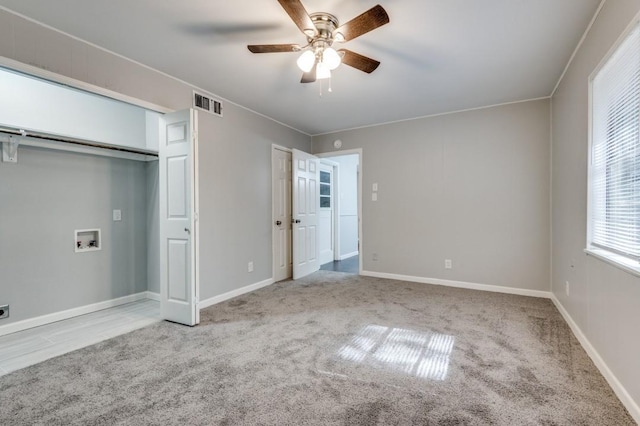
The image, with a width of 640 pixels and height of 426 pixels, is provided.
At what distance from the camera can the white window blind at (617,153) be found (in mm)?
1713

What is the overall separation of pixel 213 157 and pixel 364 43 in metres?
2.11

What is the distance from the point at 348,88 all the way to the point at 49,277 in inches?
145

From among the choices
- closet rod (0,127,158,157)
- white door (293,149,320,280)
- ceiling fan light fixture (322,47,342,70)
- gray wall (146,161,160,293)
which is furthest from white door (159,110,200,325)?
white door (293,149,320,280)

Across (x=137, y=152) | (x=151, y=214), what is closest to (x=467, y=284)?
(x=151, y=214)

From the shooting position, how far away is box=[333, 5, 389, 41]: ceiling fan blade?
68.3 inches

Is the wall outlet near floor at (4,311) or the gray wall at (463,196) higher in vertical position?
the gray wall at (463,196)

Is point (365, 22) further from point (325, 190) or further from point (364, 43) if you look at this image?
point (325, 190)

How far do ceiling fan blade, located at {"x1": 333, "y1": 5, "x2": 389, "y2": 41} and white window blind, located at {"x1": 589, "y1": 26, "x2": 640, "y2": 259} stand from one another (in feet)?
4.45

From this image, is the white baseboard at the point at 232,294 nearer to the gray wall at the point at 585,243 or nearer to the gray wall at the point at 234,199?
the gray wall at the point at 234,199

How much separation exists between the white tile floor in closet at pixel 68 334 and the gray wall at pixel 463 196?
128 inches

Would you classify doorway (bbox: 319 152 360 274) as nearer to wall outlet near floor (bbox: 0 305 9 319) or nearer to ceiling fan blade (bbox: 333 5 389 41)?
ceiling fan blade (bbox: 333 5 389 41)

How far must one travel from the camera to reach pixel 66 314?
10.3 feet

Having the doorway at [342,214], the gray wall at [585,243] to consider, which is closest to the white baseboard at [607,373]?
the gray wall at [585,243]

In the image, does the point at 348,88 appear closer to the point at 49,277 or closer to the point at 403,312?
the point at 403,312
